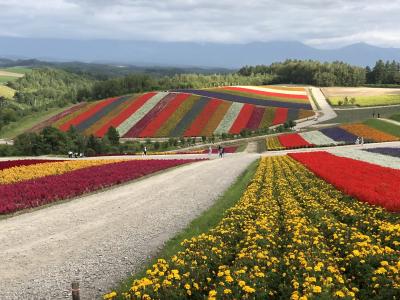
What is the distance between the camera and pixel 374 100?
394 ft

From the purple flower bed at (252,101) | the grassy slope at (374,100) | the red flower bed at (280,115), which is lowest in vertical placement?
the red flower bed at (280,115)

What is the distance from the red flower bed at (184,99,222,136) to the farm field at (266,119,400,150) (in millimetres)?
23136

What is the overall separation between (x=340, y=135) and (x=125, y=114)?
59248mm

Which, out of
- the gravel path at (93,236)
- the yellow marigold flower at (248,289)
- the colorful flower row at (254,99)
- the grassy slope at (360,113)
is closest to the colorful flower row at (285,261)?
the yellow marigold flower at (248,289)

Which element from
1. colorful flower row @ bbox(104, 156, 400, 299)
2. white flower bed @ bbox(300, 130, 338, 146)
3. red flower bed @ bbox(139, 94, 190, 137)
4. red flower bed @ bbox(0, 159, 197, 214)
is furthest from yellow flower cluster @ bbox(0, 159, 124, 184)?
red flower bed @ bbox(139, 94, 190, 137)

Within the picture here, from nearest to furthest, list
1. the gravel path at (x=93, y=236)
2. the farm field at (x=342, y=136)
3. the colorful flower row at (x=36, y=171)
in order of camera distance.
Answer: the gravel path at (x=93, y=236) < the colorful flower row at (x=36, y=171) < the farm field at (x=342, y=136)

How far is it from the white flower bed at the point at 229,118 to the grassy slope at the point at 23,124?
2051 inches

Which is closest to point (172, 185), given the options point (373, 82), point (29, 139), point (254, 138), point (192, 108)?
point (29, 139)

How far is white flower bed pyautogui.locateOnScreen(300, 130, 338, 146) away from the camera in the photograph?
6262 cm

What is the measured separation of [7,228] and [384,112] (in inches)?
3946

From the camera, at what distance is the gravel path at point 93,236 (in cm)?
1363

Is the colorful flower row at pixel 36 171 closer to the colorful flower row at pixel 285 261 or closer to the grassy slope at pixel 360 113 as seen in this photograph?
the colorful flower row at pixel 285 261

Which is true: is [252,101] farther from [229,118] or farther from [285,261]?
[285,261]

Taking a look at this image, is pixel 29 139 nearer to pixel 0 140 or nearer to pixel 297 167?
pixel 0 140
